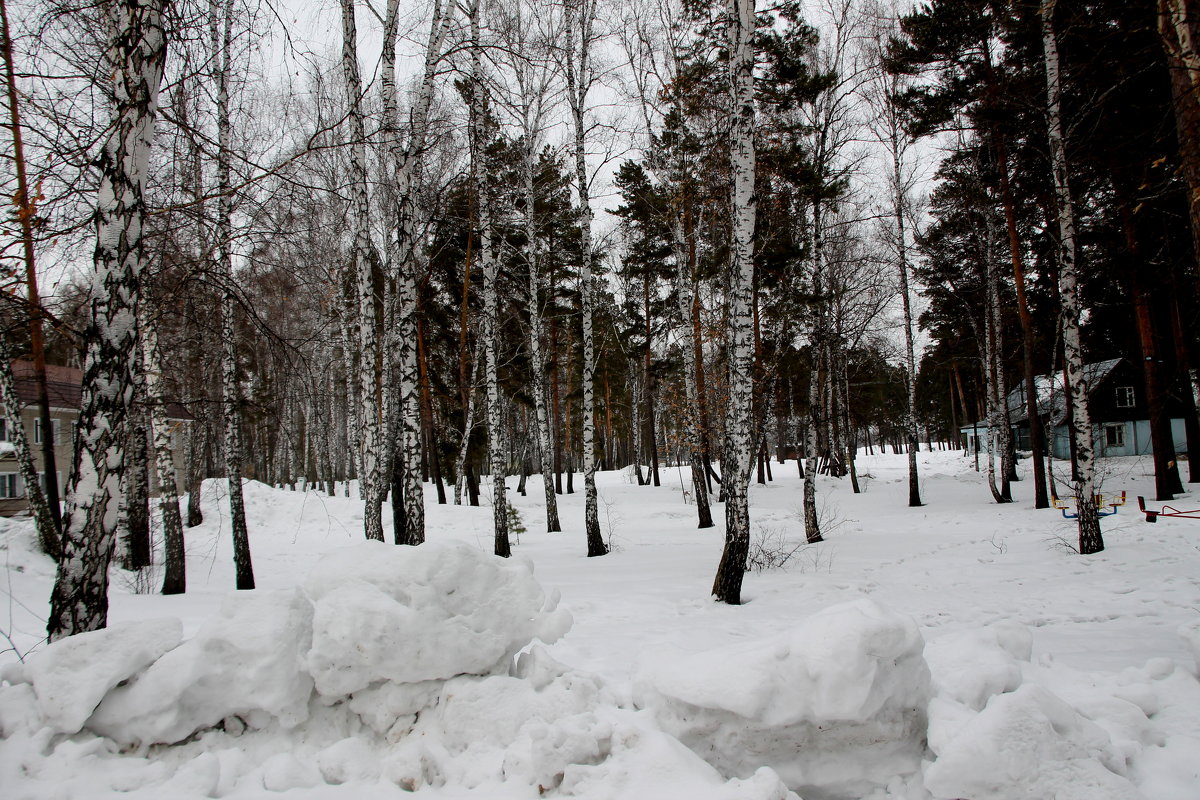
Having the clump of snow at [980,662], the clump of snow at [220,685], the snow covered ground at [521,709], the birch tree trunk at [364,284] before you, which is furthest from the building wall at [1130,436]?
the clump of snow at [220,685]

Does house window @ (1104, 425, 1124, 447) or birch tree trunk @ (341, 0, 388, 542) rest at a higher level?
birch tree trunk @ (341, 0, 388, 542)

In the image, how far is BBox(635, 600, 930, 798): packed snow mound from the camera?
9.12ft

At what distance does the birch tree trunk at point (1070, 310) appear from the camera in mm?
8102

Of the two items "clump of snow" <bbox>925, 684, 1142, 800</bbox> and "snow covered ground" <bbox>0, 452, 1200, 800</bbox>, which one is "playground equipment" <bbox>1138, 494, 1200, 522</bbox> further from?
"clump of snow" <bbox>925, 684, 1142, 800</bbox>

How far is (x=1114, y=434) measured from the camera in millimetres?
28641

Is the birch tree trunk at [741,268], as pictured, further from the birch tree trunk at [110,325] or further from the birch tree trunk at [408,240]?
the birch tree trunk at [110,325]

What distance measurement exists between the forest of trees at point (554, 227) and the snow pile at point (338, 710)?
122cm

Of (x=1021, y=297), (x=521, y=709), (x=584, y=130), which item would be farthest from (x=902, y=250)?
(x=521, y=709)

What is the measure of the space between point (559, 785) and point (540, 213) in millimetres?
16453

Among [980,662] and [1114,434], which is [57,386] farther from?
[1114,434]

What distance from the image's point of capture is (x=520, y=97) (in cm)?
1101

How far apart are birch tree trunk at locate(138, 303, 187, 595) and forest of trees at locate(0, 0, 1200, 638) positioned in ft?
0.16

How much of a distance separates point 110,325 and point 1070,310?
10755 millimetres

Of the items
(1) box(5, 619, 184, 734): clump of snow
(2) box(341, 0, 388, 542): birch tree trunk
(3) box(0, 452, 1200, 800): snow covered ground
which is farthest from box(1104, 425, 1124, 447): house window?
(1) box(5, 619, 184, 734): clump of snow
